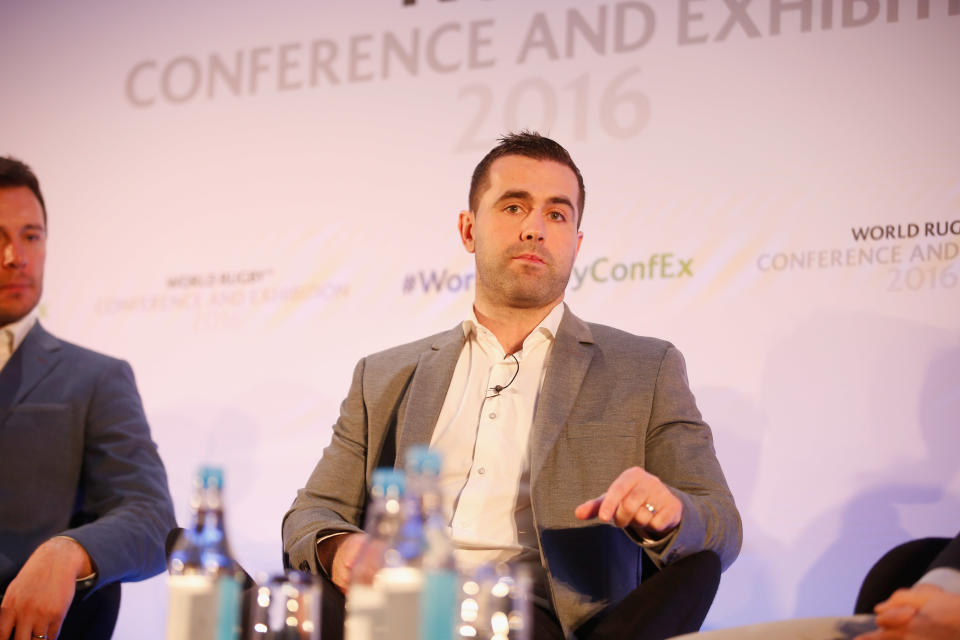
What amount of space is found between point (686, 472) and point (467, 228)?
115cm

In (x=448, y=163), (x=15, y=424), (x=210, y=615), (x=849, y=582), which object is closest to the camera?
(x=210, y=615)

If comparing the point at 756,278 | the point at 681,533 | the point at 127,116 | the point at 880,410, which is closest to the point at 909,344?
the point at 880,410

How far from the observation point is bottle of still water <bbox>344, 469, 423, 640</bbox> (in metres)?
1.38

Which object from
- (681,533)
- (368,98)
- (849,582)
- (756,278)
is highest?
(368,98)

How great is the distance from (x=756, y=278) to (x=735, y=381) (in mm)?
317

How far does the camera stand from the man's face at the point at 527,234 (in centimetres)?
306

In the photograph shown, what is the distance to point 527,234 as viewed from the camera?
307 centimetres

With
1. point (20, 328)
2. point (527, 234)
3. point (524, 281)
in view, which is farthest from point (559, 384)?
point (20, 328)

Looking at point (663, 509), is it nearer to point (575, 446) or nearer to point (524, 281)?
point (575, 446)

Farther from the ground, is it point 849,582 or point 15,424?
point 15,424

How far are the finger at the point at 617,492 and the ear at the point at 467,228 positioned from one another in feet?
4.87

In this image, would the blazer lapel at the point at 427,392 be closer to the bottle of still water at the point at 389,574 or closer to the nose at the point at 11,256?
the bottle of still water at the point at 389,574

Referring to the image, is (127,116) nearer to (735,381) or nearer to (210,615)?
(735,381)

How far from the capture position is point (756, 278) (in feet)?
10.9
